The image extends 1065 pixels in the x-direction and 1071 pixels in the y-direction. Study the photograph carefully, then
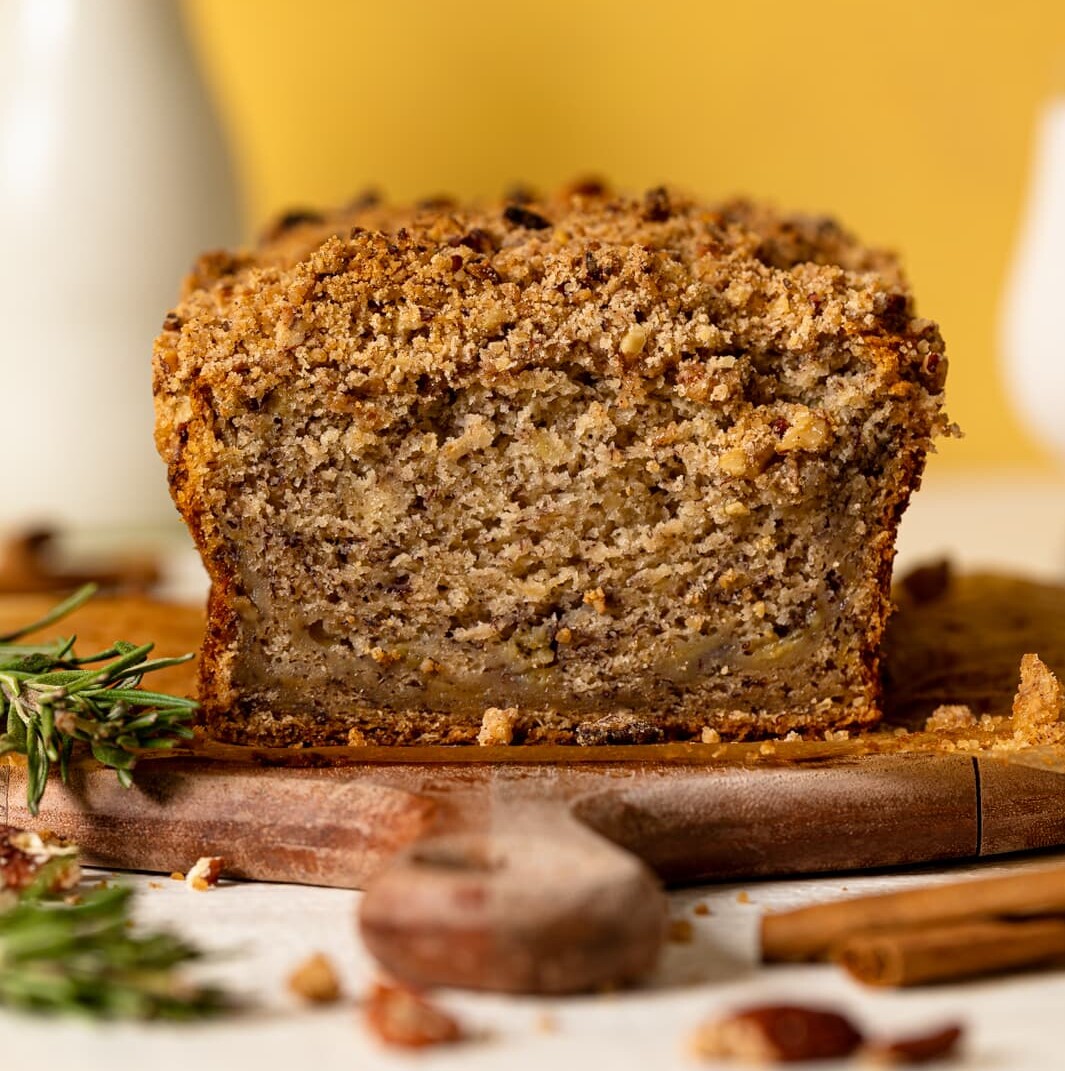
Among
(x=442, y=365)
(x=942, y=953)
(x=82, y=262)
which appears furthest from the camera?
(x=82, y=262)

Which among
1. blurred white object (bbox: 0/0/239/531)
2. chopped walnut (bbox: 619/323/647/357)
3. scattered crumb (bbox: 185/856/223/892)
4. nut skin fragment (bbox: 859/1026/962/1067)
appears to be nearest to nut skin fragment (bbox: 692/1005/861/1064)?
nut skin fragment (bbox: 859/1026/962/1067)

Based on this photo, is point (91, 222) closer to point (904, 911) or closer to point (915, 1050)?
point (904, 911)

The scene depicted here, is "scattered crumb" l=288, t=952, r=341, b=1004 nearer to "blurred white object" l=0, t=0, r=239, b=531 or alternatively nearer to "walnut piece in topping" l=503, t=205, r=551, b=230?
"walnut piece in topping" l=503, t=205, r=551, b=230

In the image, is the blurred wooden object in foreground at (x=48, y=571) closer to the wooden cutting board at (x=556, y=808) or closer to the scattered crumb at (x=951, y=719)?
the wooden cutting board at (x=556, y=808)

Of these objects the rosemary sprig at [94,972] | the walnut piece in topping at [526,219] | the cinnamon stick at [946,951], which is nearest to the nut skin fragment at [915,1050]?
the cinnamon stick at [946,951]

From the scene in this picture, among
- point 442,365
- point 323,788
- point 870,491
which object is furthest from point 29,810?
point 870,491

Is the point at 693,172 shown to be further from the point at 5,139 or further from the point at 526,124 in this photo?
the point at 5,139
